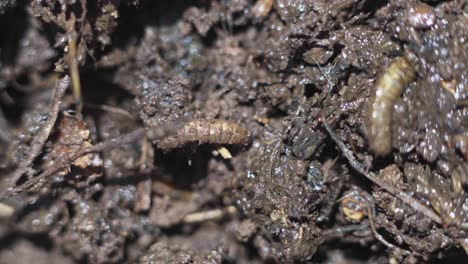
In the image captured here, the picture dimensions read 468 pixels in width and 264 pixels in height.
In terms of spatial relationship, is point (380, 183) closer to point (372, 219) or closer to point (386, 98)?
point (372, 219)

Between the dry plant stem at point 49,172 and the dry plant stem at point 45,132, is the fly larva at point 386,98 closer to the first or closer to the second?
the dry plant stem at point 49,172


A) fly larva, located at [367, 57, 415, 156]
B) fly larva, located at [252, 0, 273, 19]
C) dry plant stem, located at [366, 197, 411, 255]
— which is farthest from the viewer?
fly larva, located at [252, 0, 273, 19]

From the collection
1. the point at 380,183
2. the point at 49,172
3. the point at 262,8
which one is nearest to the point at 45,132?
the point at 49,172

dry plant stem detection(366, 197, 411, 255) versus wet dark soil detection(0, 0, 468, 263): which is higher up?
wet dark soil detection(0, 0, 468, 263)

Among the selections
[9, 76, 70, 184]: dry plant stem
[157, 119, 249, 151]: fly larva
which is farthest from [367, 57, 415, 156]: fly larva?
[9, 76, 70, 184]: dry plant stem

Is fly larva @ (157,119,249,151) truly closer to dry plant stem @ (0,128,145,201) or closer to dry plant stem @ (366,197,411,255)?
dry plant stem @ (0,128,145,201)

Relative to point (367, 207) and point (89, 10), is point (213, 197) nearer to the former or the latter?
point (367, 207)
